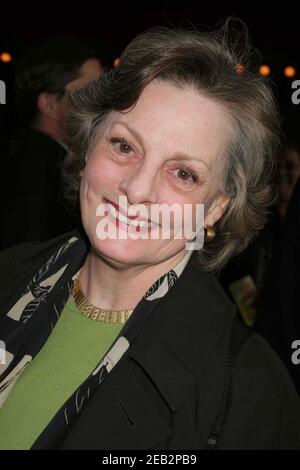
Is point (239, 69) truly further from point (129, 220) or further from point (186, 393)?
point (186, 393)

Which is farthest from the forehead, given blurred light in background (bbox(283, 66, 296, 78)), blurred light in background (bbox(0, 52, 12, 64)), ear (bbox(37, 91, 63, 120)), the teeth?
blurred light in background (bbox(0, 52, 12, 64))

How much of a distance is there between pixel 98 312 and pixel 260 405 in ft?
2.14

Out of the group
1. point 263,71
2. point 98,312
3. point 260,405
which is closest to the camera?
point 260,405

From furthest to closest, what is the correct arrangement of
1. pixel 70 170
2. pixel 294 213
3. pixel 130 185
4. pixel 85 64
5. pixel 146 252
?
pixel 85 64
pixel 294 213
pixel 70 170
pixel 146 252
pixel 130 185

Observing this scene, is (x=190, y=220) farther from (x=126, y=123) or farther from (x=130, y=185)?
(x=126, y=123)

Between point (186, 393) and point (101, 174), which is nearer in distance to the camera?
point (186, 393)

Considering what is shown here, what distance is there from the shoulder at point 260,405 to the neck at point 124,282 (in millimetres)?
425

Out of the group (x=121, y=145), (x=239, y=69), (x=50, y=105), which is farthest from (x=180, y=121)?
(x=50, y=105)

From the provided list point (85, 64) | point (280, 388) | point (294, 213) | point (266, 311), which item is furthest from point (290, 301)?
point (85, 64)

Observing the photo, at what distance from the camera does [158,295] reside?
187 centimetres

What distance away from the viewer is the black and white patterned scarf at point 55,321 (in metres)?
1.66

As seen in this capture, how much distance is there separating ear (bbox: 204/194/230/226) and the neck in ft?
0.48

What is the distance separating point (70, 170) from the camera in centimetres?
233

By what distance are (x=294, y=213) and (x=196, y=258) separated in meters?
0.77
